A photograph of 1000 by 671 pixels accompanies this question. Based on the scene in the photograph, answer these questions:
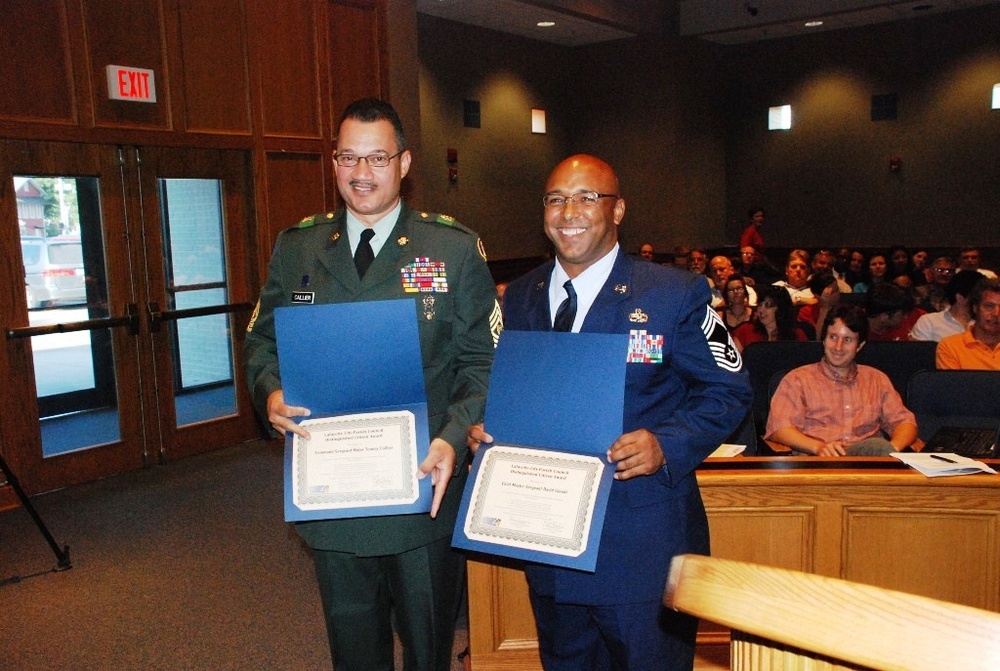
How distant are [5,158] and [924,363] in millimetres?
4808

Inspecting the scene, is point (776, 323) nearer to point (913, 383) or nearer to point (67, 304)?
point (913, 383)

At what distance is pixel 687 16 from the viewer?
11.6m

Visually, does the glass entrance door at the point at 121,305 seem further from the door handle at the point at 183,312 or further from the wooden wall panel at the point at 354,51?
the wooden wall panel at the point at 354,51

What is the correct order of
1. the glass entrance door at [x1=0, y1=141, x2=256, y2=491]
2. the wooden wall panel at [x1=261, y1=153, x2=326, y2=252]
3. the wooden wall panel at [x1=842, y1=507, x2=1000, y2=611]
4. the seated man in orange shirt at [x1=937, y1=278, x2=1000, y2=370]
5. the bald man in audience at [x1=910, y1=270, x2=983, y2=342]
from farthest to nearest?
1. the wooden wall panel at [x1=261, y1=153, x2=326, y2=252]
2. the glass entrance door at [x1=0, y1=141, x2=256, y2=491]
3. the bald man in audience at [x1=910, y1=270, x2=983, y2=342]
4. the seated man in orange shirt at [x1=937, y1=278, x2=1000, y2=370]
5. the wooden wall panel at [x1=842, y1=507, x2=1000, y2=611]

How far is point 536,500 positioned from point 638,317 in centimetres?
42

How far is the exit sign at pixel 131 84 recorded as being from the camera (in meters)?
4.86

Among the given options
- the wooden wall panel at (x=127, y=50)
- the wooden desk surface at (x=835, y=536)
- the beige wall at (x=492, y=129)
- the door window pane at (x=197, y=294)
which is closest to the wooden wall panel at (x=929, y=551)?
the wooden desk surface at (x=835, y=536)

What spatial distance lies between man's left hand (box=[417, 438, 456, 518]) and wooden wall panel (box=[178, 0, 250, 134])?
14.3ft

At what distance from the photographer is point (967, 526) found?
252 centimetres

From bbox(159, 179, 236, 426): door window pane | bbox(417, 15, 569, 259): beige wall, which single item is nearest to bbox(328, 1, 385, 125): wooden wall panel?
bbox(159, 179, 236, 426): door window pane

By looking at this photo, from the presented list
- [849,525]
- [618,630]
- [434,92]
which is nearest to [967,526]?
[849,525]

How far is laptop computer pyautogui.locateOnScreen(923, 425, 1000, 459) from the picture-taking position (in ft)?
8.98

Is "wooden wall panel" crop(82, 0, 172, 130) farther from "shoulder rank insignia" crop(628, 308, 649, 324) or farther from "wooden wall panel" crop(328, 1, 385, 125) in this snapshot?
"shoulder rank insignia" crop(628, 308, 649, 324)

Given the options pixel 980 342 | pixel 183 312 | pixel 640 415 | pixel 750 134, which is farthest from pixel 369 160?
pixel 750 134
